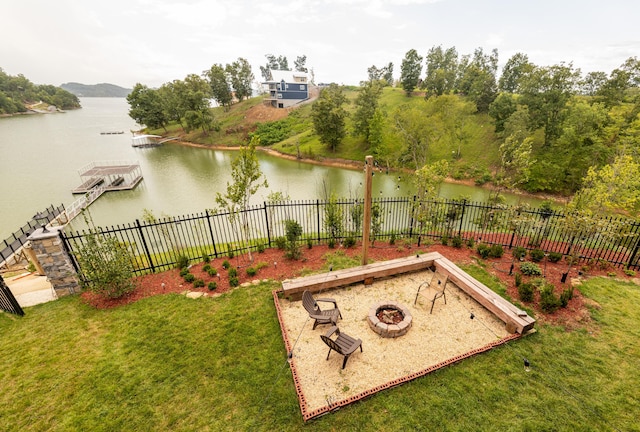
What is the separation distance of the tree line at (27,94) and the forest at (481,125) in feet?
239

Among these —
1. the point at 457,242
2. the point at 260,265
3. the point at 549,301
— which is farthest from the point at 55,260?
the point at 549,301

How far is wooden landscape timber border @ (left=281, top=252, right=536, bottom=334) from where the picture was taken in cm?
546

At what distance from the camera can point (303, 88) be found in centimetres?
5469

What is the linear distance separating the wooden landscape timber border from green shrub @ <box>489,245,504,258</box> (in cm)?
185

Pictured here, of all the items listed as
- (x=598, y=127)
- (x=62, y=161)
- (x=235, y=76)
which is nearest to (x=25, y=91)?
(x=235, y=76)

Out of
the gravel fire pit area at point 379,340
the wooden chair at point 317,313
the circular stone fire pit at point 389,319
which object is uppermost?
the wooden chair at point 317,313

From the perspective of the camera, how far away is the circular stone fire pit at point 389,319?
5.35 meters

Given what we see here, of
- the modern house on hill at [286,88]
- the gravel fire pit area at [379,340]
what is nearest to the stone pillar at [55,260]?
the gravel fire pit area at [379,340]

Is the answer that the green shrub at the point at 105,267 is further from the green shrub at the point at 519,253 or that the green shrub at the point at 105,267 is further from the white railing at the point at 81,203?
the white railing at the point at 81,203

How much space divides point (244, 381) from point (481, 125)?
36.1 m

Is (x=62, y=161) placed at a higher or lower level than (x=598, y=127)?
lower

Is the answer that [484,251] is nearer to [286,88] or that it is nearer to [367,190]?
[367,190]

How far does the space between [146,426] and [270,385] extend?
1.84 metres

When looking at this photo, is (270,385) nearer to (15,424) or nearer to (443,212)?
(15,424)
